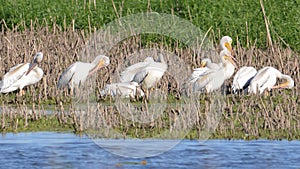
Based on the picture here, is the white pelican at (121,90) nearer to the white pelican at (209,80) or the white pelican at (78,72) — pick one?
the white pelican at (78,72)

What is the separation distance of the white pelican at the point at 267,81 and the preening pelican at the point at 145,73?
1235 mm

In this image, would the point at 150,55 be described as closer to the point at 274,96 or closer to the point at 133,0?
the point at 274,96

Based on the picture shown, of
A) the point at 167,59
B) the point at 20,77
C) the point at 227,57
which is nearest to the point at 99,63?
the point at 20,77

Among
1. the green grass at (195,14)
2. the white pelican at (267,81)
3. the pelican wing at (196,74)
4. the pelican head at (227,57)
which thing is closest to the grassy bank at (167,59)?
the green grass at (195,14)

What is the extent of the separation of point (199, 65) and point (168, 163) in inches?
240

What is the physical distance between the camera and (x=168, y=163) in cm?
824

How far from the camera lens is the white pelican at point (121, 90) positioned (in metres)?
11.9

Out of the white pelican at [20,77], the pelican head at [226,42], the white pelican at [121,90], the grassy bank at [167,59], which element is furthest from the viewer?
the pelican head at [226,42]

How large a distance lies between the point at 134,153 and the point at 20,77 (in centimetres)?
423

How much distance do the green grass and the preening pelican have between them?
4.70 meters

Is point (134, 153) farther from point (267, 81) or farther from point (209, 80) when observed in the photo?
point (267, 81)

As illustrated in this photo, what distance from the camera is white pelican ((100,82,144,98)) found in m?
11.9

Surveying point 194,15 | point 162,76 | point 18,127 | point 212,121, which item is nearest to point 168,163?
point 212,121

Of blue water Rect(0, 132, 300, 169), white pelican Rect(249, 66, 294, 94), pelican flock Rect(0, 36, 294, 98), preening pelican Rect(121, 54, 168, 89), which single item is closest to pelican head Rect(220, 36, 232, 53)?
pelican flock Rect(0, 36, 294, 98)
